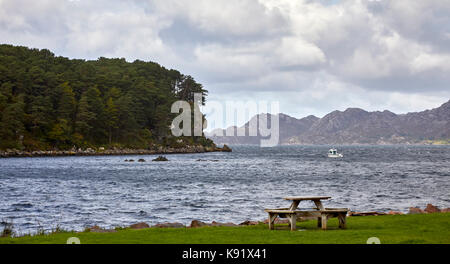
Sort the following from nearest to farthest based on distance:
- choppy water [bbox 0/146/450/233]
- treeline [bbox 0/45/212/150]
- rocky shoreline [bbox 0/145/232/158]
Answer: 1. choppy water [bbox 0/146/450/233]
2. rocky shoreline [bbox 0/145/232/158]
3. treeline [bbox 0/45/212/150]

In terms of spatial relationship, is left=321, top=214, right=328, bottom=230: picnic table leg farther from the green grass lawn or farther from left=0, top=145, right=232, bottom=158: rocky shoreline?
left=0, top=145, right=232, bottom=158: rocky shoreline

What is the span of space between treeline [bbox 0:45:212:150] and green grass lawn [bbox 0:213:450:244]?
99.0 metres

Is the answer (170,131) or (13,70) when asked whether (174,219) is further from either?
(170,131)

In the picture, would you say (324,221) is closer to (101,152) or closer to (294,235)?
(294,235)

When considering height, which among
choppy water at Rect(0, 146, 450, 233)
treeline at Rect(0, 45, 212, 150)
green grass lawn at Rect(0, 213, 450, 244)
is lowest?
choppy water at Rect(0, 146, 450, 233)

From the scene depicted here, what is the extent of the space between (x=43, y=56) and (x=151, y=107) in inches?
1461

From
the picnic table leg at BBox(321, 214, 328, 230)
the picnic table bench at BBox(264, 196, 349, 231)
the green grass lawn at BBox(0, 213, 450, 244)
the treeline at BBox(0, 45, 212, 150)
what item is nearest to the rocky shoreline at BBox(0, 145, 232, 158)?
the treeline at BBox(0, 45, 212, 150)

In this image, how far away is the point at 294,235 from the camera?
50.8ft

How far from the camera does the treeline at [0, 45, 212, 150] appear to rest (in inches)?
4532

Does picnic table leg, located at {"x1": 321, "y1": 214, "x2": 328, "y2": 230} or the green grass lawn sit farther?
picnic table leg, located at {"x1": 321, "y1": 214, "x2": 328, "y2": 230}

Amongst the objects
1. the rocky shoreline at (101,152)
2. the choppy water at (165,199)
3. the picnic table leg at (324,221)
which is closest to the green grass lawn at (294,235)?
the picnic table leg at (324,221)

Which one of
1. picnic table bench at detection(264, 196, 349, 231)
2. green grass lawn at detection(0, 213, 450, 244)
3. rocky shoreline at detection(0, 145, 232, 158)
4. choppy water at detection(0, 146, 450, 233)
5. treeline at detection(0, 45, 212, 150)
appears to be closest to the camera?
green grass lawn at detection(0, 213, 450, 244)

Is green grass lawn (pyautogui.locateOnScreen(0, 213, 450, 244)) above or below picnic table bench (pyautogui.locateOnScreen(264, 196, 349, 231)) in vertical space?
below
